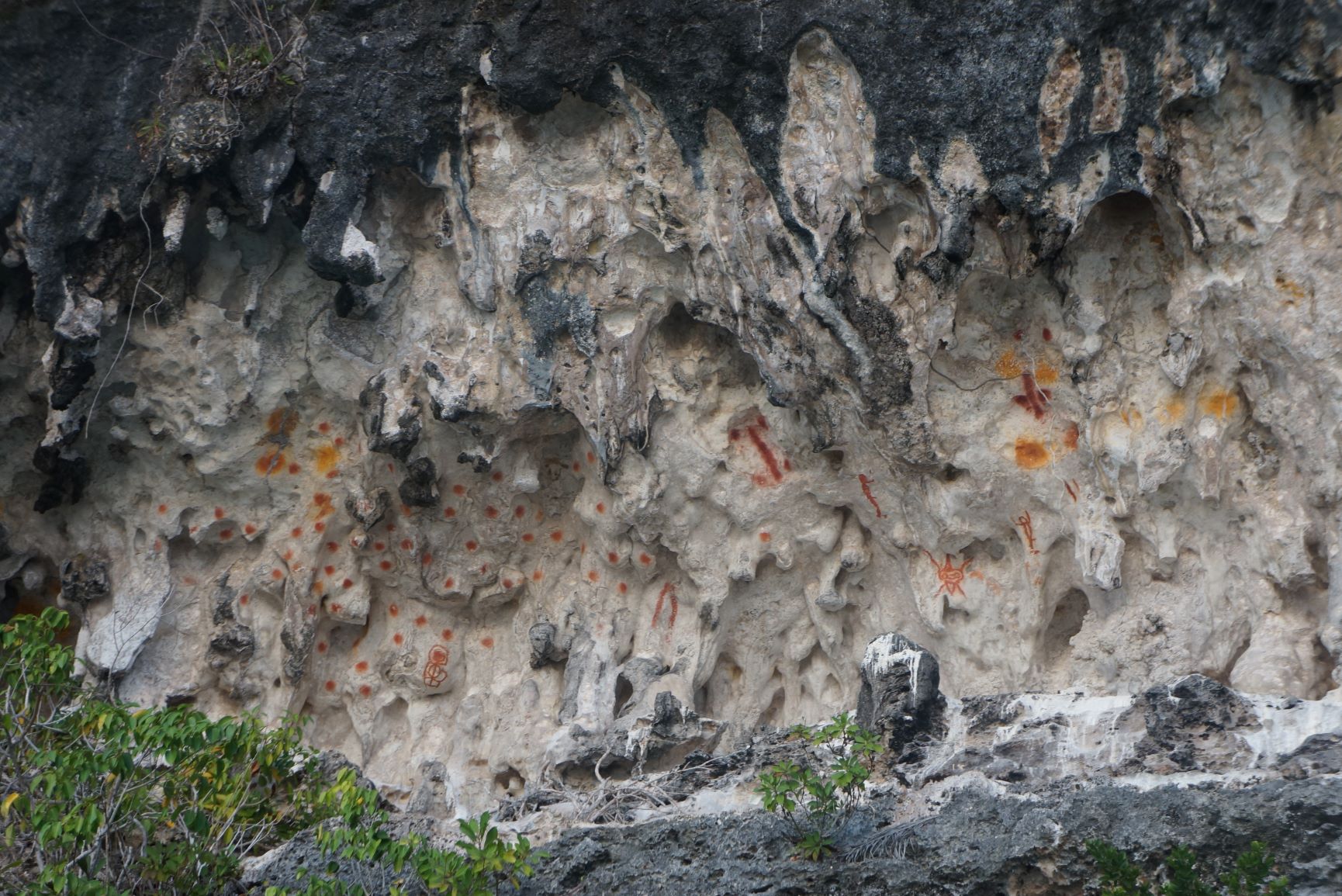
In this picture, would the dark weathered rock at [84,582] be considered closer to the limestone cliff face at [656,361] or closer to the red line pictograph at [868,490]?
the limestone cliff face at [656,361]

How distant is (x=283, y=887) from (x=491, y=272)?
3.63 metres

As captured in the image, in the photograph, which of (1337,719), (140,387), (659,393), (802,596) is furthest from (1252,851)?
(140,387)

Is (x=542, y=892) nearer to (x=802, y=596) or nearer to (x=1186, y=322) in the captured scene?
(x=802, y=596)

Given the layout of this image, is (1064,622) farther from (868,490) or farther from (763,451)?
(763,451)

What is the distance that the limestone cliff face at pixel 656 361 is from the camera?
269 inches

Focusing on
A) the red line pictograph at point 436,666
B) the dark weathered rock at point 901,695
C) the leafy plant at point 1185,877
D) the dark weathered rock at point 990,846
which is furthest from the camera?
the red line pictograph at point 436,666

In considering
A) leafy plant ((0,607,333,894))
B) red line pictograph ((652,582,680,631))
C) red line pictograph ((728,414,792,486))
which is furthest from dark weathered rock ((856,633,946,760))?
leafy plant ((0,607,333,894))

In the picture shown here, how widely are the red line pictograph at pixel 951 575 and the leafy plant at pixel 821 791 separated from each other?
1.60 m

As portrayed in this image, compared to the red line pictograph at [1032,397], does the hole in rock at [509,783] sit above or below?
below

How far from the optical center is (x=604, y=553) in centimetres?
→ 856

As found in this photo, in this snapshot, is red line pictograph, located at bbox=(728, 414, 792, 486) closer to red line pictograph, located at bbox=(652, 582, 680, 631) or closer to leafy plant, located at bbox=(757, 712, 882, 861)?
red line pictograph, located at bbox=(652, 582, 680, 631)

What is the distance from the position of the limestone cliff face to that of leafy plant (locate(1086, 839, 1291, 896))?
1.60 m

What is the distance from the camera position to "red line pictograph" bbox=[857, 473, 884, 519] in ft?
26.1

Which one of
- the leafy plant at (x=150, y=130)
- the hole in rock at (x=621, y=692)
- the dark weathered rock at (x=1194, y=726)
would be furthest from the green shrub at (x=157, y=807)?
the leafy plant at (x=150, y=130)
